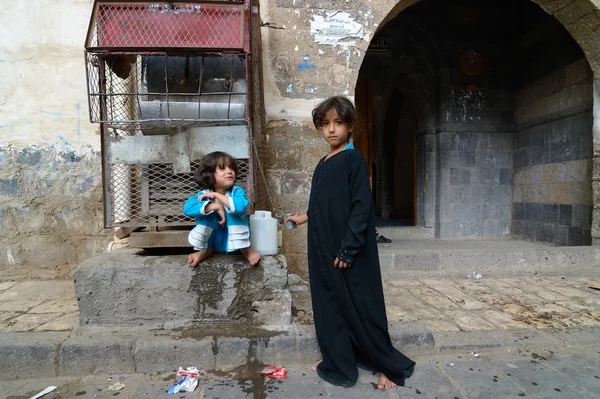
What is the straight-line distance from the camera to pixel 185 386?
199 centimetres

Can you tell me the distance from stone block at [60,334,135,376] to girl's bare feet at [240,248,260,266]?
2.87 ft

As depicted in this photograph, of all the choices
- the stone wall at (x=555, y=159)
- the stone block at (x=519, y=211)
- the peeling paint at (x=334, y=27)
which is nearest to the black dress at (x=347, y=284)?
the peeling paint at (x=334, y=27)

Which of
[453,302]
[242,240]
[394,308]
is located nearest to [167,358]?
[242,240]

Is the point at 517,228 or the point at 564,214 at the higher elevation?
the point at 564,214

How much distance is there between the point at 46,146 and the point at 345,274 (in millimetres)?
3642

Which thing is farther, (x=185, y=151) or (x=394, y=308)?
(x=394, y=308)

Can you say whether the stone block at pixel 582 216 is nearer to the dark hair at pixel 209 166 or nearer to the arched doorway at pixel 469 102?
the arched doorway at pixel 469 102

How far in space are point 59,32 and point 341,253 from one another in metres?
3.94

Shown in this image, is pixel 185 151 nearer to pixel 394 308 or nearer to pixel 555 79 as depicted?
pixel 394 308

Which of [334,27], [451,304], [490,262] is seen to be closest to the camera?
[451,304]

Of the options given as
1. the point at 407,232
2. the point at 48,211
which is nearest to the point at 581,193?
the point at 407,232

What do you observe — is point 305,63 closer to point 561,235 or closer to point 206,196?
point 206,196

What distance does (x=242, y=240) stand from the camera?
239 centimetres

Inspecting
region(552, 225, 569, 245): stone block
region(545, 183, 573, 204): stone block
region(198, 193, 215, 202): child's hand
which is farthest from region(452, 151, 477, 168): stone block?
region(198, 193, 215, 202): child's hand
